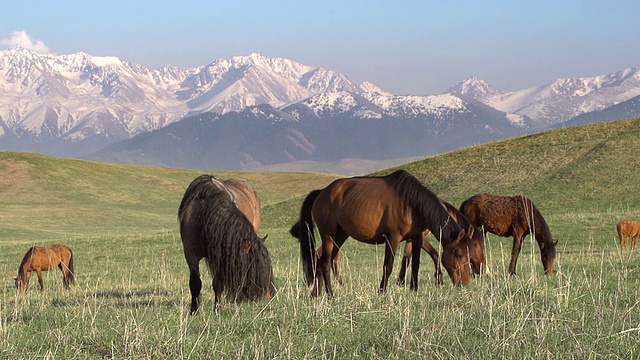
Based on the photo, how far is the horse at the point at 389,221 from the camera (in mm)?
12781

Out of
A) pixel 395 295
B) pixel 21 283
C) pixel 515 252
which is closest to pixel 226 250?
pixel 395 295

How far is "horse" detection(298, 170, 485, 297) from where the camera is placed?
12.8 metres

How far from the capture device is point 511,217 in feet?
62.1

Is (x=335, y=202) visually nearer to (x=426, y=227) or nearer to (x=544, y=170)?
(x=426, y=227)

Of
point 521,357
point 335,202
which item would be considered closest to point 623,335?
point 521,357

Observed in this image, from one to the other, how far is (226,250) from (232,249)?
10 cm

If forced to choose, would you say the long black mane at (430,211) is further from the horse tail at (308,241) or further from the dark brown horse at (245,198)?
the dark brown horse at (245,198)

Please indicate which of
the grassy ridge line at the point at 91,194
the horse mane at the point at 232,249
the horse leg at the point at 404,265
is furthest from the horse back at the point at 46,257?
the grassy ridge line at the point at 91,194

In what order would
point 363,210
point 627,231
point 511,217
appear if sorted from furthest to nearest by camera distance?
point 627,231, point 511,217, point 363,210

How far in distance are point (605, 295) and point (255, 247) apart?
4.99m

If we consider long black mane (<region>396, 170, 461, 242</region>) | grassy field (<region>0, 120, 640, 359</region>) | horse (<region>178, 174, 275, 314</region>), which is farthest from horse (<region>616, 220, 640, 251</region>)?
horse (<region>178, 174, 275, 314</region>)

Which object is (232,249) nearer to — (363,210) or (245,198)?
(363,210)

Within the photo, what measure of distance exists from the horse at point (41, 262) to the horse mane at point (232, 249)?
10733 mm

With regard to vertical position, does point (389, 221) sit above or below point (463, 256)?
above
